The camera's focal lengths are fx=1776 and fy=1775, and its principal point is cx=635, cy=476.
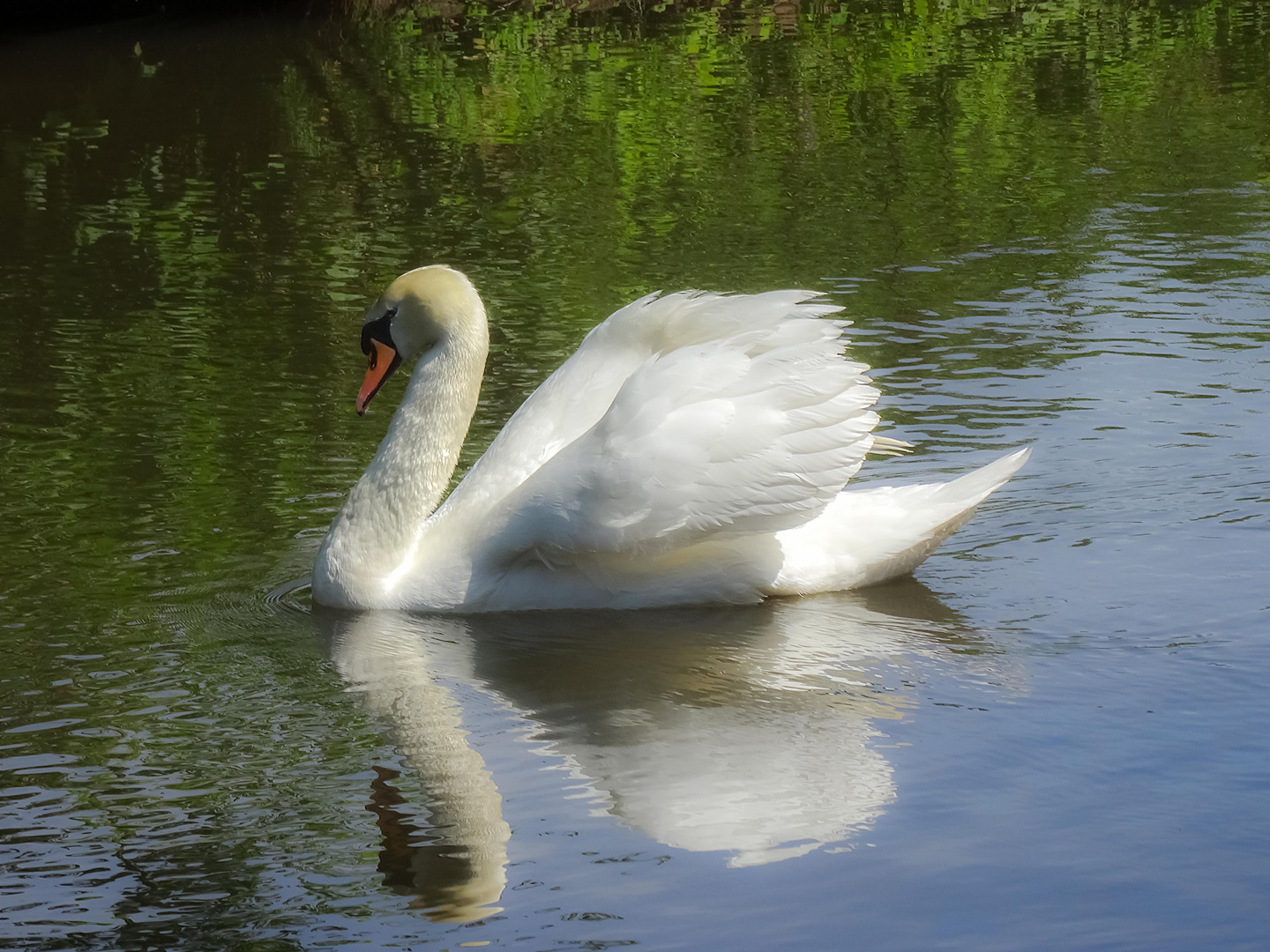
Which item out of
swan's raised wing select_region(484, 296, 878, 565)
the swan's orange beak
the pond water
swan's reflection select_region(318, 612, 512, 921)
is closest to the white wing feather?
swan's raised wing select_region(484, 296, 878, 565)

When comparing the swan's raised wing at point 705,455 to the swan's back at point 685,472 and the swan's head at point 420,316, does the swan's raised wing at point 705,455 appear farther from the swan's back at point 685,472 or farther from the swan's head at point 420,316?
the swan's head at point 420,316

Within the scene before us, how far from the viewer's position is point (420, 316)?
19.6ft

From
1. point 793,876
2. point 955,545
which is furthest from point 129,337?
point 793,876

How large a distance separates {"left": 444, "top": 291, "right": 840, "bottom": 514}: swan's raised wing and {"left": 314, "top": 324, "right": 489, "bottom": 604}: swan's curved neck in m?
0.12

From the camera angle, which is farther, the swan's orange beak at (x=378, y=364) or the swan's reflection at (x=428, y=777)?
the swan's orange beak at (x=378, y=364)


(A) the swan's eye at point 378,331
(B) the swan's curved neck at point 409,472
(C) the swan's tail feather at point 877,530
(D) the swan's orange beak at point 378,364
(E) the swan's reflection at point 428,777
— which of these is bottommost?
(E) the swan's reflection at point 428,777

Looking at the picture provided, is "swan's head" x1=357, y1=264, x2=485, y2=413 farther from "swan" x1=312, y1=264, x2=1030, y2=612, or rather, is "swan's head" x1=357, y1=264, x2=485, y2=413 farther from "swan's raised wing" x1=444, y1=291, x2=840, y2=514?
"swan's raised wing" x1=444, y1=291, x2=840, y2=514

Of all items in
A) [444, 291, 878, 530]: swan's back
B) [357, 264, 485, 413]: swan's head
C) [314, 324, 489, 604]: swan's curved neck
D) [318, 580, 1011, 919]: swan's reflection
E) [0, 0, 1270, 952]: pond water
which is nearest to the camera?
[0, 0, 1270, 952]: pond water

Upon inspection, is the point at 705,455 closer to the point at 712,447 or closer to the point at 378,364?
the point at 712,447

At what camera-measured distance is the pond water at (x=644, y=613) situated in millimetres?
3826

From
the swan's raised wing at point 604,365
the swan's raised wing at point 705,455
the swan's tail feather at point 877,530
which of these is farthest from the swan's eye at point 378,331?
the swan's tail feather at point 877,530

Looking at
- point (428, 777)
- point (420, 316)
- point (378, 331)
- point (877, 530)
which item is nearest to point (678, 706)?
point (428, 777)

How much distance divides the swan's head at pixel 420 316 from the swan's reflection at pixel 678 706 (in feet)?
3.13

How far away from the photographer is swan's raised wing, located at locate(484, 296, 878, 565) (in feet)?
17.6
